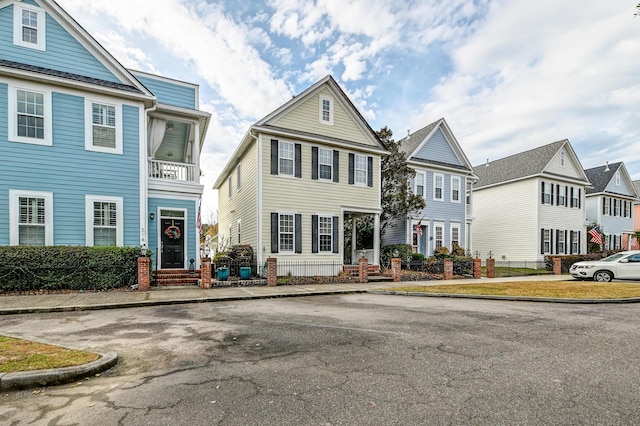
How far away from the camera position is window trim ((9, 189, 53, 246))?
1167 centimetres

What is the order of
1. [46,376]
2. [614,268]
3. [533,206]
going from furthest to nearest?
1. [533,206]
2. [614,268]
3. [46,376]

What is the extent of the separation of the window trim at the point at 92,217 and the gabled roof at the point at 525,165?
27312 mm

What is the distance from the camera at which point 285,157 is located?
1708 cm

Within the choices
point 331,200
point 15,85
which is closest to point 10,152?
point 15,85

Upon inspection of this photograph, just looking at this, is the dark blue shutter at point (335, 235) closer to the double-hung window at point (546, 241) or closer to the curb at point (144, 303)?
the curb at point (144, 303)

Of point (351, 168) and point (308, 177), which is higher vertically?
point (351, 168)

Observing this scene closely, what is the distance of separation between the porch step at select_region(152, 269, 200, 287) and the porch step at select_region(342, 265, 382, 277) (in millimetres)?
7404

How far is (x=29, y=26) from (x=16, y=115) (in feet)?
11.5

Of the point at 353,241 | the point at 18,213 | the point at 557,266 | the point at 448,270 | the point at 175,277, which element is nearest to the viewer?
the point at 18,213

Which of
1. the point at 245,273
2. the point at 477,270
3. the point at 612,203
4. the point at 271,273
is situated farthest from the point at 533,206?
the point at 245,273

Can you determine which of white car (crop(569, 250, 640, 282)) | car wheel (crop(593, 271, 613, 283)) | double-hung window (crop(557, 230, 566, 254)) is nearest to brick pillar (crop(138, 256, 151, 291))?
white car (crop(569, 250, 640, 282))

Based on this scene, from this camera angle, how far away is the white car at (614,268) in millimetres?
16109

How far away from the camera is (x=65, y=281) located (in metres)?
11.4

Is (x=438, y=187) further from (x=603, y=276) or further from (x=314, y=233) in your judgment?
(x=314, y=233)
